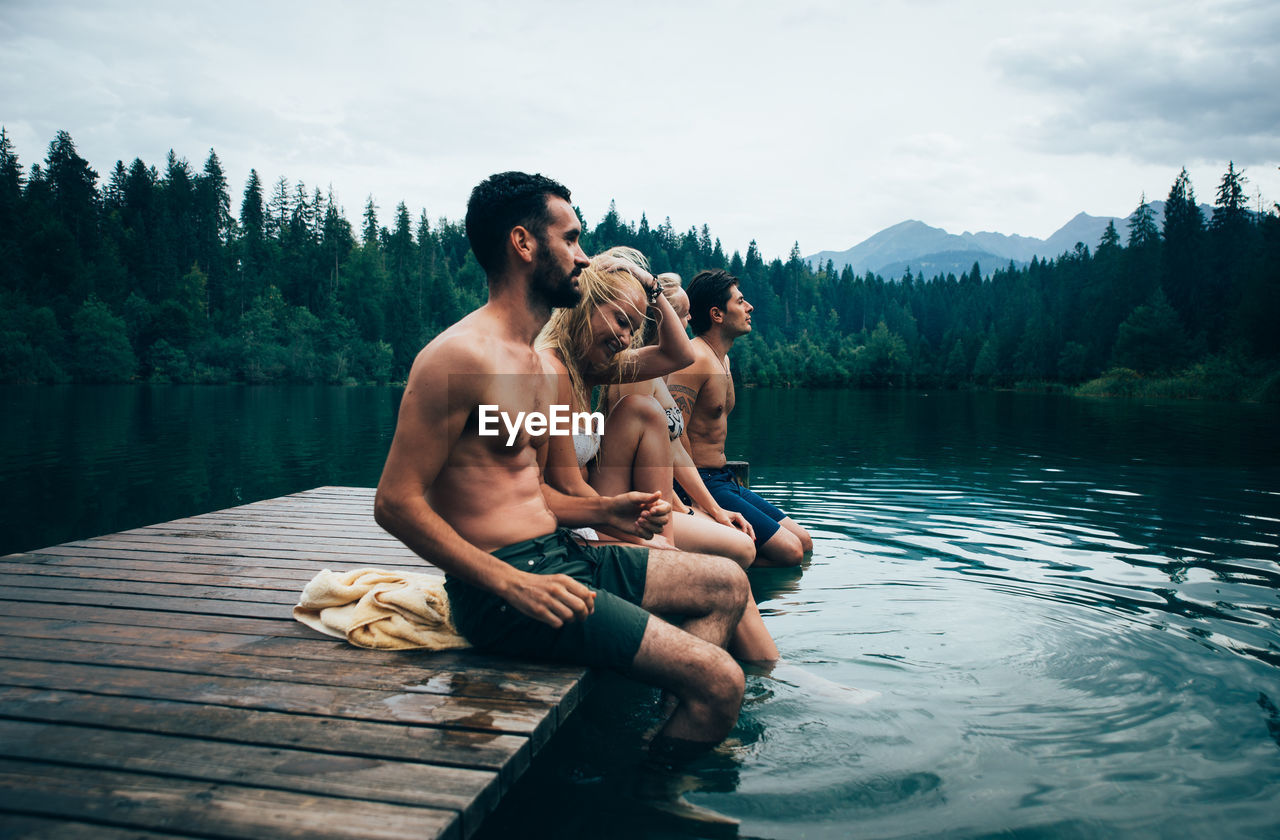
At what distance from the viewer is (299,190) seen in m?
98.5

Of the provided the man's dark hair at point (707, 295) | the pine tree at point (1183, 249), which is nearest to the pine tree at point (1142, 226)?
the pine tree at point (1183, 249)

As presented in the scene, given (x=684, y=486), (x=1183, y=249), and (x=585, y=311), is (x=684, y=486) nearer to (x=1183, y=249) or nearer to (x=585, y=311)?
(x=585, y=311)

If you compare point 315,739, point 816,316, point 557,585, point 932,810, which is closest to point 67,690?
point 315,739

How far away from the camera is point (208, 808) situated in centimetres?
194

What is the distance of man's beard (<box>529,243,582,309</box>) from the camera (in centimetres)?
291

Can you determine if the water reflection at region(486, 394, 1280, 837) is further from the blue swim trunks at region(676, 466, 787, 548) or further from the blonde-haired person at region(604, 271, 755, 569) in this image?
the blonde-haired person at region(604, 271, 755, 569)

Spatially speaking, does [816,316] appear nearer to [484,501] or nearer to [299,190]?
[299,190]

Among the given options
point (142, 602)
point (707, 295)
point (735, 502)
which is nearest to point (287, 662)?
point (142, 602)

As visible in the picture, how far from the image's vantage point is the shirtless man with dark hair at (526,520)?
2549 millimetres

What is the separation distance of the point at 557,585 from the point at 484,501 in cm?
48

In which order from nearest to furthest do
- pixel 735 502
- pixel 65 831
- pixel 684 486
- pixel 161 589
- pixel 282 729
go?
pixel 65 831 < pixel 282 729 < pixel 161 589 < pixel 684 486 < pixel 735 502

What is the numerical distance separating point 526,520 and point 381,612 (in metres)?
0.84

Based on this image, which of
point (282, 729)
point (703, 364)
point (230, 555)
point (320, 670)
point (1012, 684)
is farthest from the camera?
point (703, 364)

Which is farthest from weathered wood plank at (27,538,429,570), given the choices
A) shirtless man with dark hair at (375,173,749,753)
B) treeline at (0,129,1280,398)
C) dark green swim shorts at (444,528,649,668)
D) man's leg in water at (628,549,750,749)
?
treeline at (0,129,1280,398)
